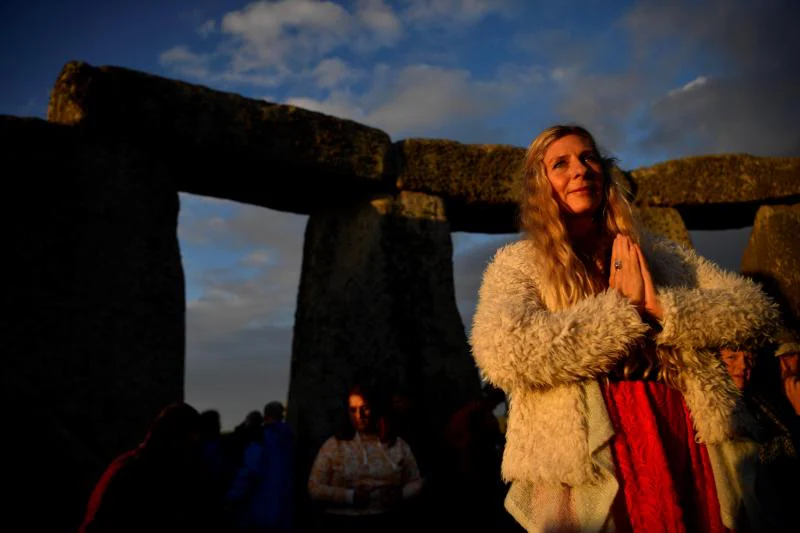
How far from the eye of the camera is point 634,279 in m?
1.44

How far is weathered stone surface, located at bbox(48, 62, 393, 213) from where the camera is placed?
4879mm

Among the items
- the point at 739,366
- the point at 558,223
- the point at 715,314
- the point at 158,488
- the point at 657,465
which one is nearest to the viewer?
the point at 657,465

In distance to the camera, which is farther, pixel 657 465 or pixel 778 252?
pixel 778 252

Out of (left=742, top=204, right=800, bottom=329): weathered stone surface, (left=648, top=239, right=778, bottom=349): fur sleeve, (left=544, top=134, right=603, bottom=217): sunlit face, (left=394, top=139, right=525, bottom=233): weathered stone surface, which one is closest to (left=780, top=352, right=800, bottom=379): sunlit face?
(left=648, top=239, right=778, bottom=349): fur sleeve

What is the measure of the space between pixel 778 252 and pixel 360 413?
5.42m

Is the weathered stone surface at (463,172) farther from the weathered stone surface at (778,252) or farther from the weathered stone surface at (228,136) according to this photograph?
the weathered stone surface at (778,252)

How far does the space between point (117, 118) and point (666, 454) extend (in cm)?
487

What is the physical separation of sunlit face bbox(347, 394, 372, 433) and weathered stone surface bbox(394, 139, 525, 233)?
108 inches

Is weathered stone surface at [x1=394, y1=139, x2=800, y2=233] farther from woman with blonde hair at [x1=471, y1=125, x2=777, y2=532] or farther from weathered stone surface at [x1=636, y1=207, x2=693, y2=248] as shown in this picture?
woman with blonde hair at [x1=471, y1=125, x2=777, y2=532]

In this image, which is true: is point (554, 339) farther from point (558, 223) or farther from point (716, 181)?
point (716, 181)

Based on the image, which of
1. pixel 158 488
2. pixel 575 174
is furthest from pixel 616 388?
pixel 158 488

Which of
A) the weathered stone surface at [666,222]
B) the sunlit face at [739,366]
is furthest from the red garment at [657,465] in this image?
the weathered stone surface at [666,222]

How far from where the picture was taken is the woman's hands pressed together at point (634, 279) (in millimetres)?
1428

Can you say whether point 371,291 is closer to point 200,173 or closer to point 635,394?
point 200,173
